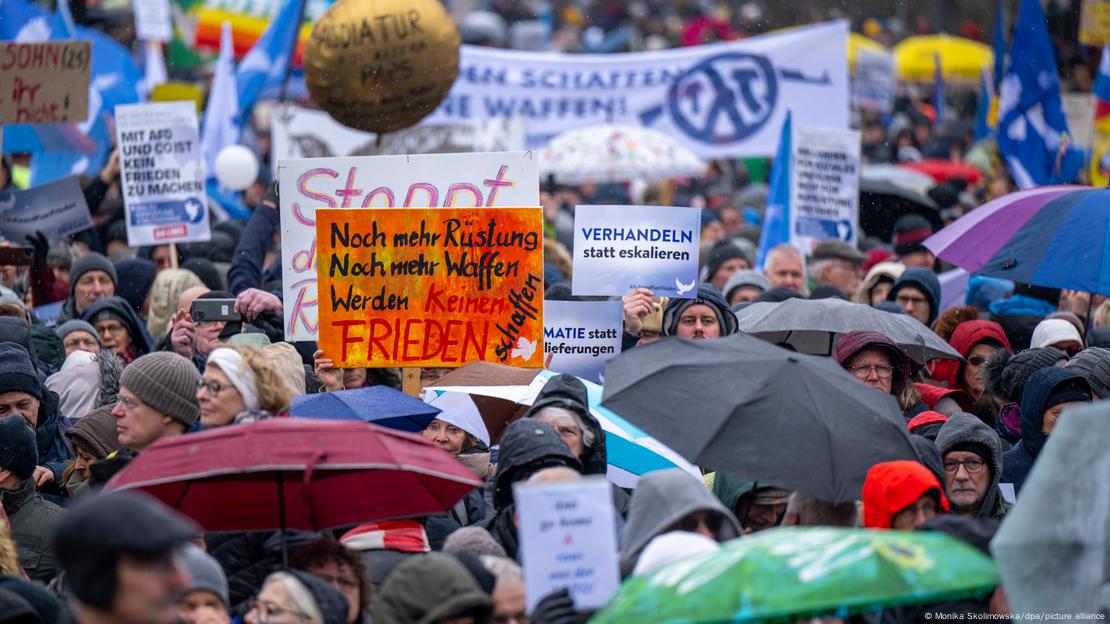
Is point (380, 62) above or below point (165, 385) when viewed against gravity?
above

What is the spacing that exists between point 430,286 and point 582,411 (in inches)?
37.1

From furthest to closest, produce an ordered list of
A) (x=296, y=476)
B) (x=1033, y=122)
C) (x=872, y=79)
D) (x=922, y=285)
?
(x=872, y=79)
(x=1033, y=122)
(x=922, y=285)
(x=296, y=476)

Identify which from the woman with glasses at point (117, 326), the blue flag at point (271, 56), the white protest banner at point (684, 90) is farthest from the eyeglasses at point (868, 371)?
the white protest banner at point (684, 90)

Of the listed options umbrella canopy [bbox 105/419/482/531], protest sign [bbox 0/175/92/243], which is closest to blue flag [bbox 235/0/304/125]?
protest sign [bbox 0/175/92/243]

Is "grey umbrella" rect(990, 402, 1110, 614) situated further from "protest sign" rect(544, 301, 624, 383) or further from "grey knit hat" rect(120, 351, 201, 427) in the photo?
"protest sign" rect(544, 301, 624, 383)

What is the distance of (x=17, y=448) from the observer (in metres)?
5.70

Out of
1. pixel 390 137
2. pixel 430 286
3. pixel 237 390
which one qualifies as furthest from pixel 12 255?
pixel 390 137

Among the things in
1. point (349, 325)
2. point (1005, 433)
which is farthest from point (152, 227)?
point (1005, 433)

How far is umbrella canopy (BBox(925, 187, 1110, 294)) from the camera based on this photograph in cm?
704

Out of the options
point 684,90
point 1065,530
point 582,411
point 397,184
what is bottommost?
point 684,90

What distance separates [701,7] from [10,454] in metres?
29.7

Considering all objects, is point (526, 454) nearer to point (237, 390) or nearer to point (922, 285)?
point (237, 390)

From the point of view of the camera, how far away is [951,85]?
27.5 metres

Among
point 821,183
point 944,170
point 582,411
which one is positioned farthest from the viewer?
point 944,170
